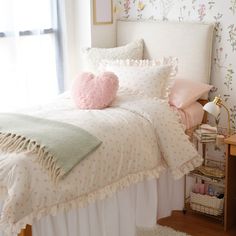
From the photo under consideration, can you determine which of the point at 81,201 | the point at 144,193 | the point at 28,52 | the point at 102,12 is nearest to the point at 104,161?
the point at 81,201

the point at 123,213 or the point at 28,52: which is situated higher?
the point at 28,52

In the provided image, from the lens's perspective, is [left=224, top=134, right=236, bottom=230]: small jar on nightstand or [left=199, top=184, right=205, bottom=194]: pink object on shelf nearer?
[left=224, top=134, right=236, bottom=230]: small jar on nightstand

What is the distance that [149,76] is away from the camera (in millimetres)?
3082

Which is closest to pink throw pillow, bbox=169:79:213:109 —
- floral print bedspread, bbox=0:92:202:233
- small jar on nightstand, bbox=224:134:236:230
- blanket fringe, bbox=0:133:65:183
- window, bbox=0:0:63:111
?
floral print bedspread, bbox=0:92:202:233

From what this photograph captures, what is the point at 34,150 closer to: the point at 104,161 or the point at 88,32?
the point at 104,161

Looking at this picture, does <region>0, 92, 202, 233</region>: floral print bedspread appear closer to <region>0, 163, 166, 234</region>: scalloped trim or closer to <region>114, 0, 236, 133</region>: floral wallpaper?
<region>0, 163, 166, 234</region>: scalloped trim

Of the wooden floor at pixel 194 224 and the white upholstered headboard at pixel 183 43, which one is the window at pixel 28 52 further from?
the wooden floor at pixel 194 224

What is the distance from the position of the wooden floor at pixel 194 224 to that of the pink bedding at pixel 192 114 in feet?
2.15

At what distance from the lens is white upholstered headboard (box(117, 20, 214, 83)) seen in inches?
128

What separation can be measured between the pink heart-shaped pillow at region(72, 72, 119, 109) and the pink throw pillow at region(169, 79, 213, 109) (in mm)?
442

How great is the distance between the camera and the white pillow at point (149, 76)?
3.06 metres

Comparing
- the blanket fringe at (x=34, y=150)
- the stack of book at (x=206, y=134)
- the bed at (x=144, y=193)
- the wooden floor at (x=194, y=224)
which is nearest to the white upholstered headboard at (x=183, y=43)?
the bed at (x=144, y=193)

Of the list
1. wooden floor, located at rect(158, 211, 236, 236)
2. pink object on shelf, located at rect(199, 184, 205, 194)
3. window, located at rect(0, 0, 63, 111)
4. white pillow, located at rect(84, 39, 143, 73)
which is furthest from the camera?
white pillow, located at rect(84, 39, 143, 73)

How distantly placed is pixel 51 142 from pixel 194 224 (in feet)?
4.52
